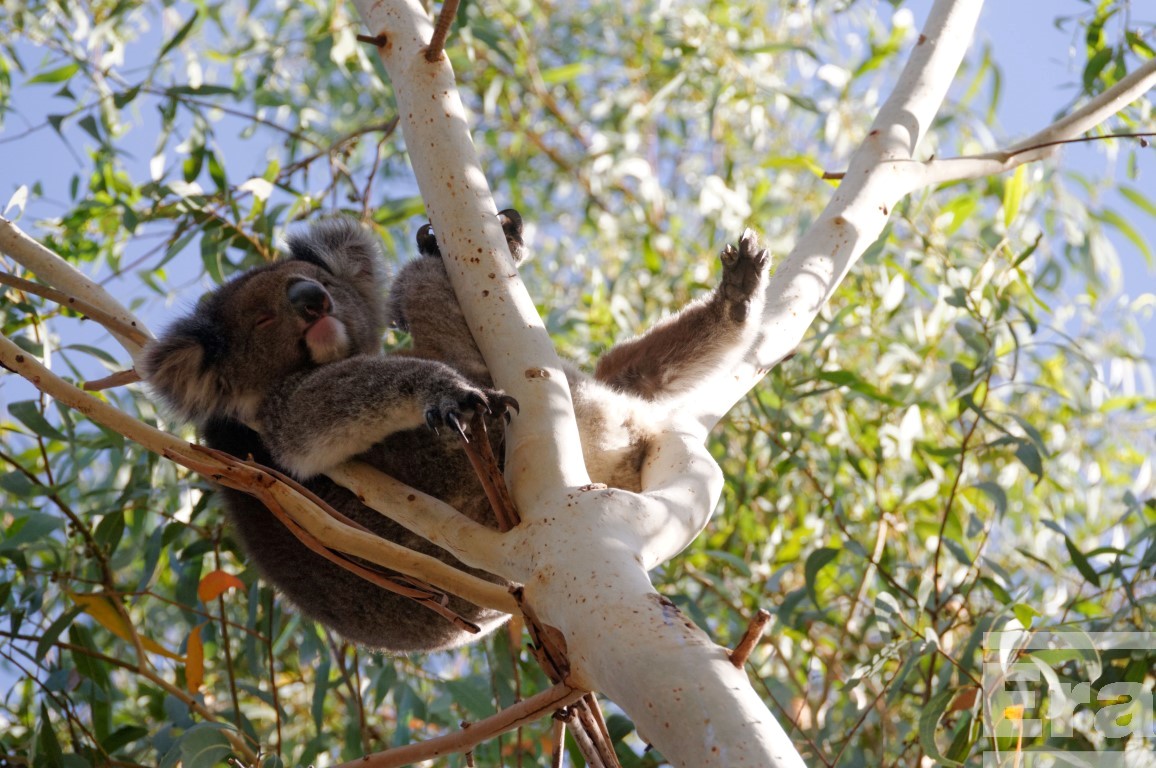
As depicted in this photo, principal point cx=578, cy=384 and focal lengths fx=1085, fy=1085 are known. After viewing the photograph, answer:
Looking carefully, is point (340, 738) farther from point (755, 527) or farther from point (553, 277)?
point (553, 277)

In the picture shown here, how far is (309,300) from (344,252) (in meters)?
0.37

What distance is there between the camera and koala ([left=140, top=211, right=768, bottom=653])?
1.91 m

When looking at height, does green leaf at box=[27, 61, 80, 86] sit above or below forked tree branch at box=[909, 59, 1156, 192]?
above

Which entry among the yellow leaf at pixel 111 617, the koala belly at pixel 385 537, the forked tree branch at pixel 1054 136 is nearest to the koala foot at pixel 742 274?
the forked tree branch at pixel 1054 136

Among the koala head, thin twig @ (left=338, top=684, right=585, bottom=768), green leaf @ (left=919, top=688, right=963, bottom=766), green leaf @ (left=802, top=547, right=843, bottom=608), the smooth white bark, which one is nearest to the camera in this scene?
the smooth white bark

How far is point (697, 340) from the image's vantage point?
2.35 m

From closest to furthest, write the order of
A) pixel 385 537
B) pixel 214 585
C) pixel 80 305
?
pixel 80 305
pixel 385 537
pixel 214 585

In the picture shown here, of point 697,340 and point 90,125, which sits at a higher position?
point 90,125

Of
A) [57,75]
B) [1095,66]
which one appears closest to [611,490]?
[1095,66]

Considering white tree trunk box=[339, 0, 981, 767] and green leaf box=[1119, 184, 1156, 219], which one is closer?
white tree trunk box=[339, 0, 981, 767]

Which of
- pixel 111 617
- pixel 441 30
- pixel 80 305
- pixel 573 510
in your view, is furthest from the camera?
pixel 111 617

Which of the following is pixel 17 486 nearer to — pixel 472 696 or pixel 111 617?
pixel 111 617

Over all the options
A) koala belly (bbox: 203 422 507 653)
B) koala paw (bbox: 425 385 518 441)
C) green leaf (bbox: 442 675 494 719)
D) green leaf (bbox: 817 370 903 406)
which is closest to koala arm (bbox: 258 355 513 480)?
koala paw (bbox: 425 385 518 441)

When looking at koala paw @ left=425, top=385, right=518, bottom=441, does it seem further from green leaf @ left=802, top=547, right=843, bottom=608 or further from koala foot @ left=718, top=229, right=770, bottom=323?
green leaf @ left=802, top=547, right=843, bottom=608
